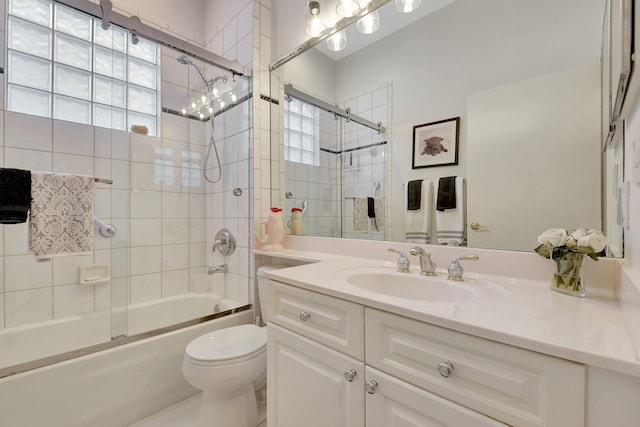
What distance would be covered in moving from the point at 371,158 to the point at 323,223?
506 millimetres

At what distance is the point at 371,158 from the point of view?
1533mm

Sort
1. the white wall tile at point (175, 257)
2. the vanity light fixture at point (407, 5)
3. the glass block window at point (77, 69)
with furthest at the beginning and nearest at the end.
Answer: the white wall tile at point (175, 257) → the glass block window at point (77, 69) → the vanity light fixture at point (407, 5)

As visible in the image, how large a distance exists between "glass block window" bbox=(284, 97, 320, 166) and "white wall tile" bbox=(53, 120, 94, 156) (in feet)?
4.20

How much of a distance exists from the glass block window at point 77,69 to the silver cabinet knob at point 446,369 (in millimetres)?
2243

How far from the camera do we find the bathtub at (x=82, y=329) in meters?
1.48

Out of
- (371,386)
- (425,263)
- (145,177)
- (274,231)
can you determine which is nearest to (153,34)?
(145,177)

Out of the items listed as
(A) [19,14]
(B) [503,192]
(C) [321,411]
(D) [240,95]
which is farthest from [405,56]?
(A) [19,14]

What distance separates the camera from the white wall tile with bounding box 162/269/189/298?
206cm

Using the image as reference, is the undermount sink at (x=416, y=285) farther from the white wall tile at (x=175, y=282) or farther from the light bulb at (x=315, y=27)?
the white wall tile at (x=175, y=282)

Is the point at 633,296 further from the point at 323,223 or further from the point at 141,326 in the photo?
the point at 141,326

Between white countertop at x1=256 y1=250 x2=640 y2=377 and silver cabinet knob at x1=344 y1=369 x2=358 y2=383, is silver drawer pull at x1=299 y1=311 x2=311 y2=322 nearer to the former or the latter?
white countertop at x1=256 y1=250 x2=640 y2=377

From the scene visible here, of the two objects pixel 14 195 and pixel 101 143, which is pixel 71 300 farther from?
pixel 101 143

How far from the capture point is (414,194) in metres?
1.33

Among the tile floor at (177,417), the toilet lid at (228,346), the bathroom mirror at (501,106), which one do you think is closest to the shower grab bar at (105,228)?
the toilet lid at (228,346)
